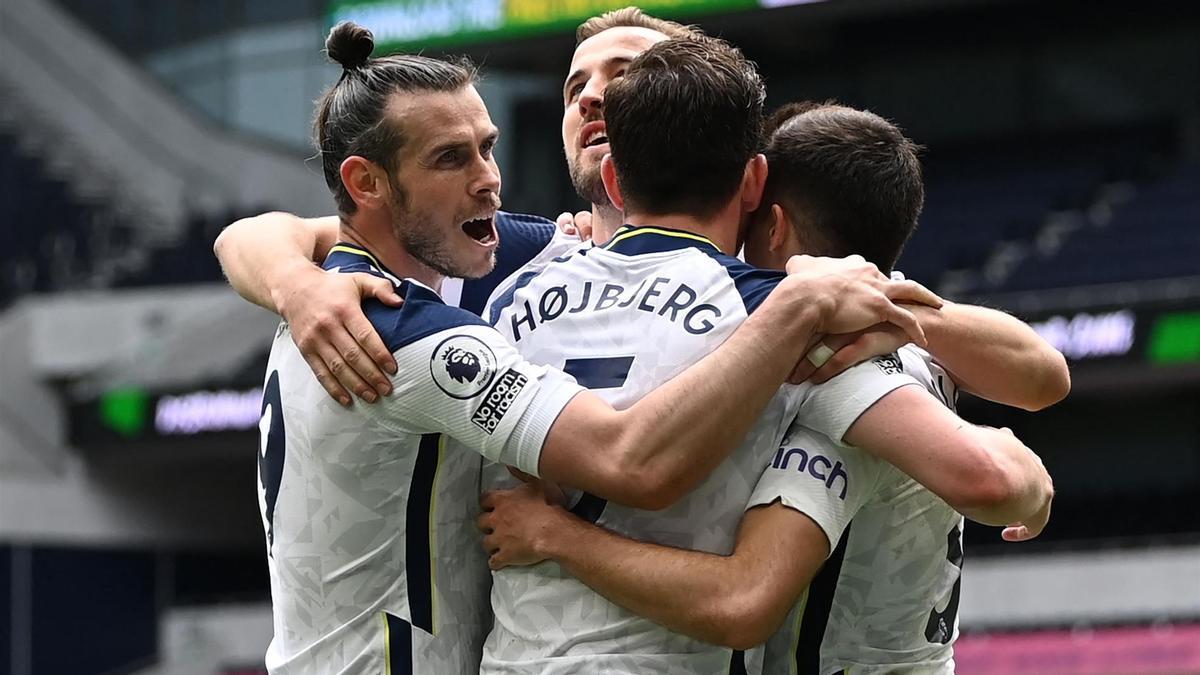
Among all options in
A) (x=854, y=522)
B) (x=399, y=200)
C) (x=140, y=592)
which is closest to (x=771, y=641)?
(x=854, y=522)

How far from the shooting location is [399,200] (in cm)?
332

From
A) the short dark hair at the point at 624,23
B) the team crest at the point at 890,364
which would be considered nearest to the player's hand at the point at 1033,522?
the team crest at the point at 890,364

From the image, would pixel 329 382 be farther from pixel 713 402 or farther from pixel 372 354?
pixel 713 402

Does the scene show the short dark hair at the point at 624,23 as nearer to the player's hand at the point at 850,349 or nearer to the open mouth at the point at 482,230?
the open mouth at the point at 482,230

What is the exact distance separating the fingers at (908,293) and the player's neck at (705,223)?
0.95ft

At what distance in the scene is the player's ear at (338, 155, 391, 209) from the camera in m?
3.31

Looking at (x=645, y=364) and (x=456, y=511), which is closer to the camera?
(x=645, y=364)

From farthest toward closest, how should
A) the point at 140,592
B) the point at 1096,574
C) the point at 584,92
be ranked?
the point at 140,592, the point at 1096,574, the point at 584,92

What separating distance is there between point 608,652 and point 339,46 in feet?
3.94

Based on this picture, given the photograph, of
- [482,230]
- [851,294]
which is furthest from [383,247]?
[851,294]

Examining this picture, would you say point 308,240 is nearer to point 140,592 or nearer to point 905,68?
point 140,592

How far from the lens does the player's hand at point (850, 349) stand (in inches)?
117

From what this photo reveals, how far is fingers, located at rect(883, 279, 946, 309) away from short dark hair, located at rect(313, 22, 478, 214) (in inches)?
35.0

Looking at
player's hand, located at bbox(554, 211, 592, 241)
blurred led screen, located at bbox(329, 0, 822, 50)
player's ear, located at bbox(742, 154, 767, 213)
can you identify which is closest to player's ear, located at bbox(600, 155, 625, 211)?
player's ear, located at bbox(742, 154, 767, 213)
